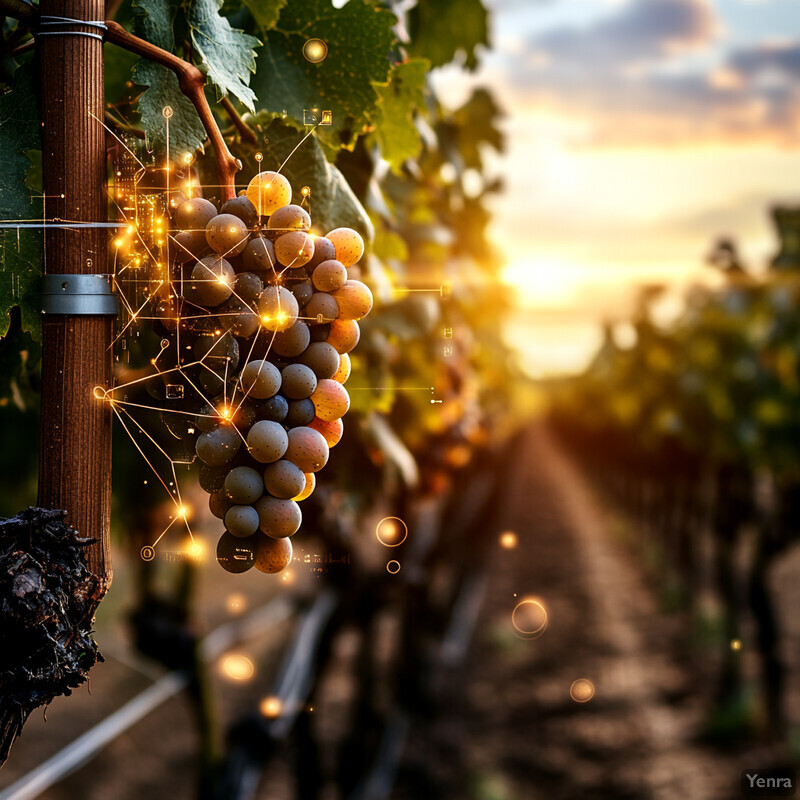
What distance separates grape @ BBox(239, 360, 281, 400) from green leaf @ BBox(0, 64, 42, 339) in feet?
1.04

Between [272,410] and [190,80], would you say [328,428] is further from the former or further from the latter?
[190,80]

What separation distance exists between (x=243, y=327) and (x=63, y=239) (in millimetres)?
211

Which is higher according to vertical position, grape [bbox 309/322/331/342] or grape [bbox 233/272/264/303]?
grape [bbox 233/272/264/303]

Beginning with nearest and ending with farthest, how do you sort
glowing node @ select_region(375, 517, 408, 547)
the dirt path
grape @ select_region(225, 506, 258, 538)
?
grape @ select_region(225, 506, 258, 538) < glowing node @ select_region(375, 517, 408, 547) < the dirt path

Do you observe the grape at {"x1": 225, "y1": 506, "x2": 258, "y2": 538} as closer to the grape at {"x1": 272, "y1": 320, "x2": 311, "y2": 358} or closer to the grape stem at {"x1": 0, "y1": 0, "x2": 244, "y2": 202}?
the grape at {"x1": 272, "y1": 320, "x2": 311, "y2": 358}

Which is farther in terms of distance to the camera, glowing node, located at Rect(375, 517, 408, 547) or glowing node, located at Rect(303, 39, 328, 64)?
glowing node, located at Rect(375, 517, 408, 547)

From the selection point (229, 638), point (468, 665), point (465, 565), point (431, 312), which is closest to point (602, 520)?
point (465, 565)

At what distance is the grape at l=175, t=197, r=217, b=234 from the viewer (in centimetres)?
83

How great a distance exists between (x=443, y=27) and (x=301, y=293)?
5.30 feet

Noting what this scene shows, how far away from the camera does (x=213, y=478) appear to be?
2.79ft

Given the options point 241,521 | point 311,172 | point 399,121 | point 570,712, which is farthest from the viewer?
point 570,712

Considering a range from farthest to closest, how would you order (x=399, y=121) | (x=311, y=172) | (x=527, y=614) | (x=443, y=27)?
1. (x=527, y=614)
2. (x=443, y=27)
3. (x=399, y=121)
4. (x=311, y=172)

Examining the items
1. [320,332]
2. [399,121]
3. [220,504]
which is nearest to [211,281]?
[320,332]

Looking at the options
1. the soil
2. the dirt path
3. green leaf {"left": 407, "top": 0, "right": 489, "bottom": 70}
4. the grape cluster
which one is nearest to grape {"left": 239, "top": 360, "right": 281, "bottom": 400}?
the grape cluster
